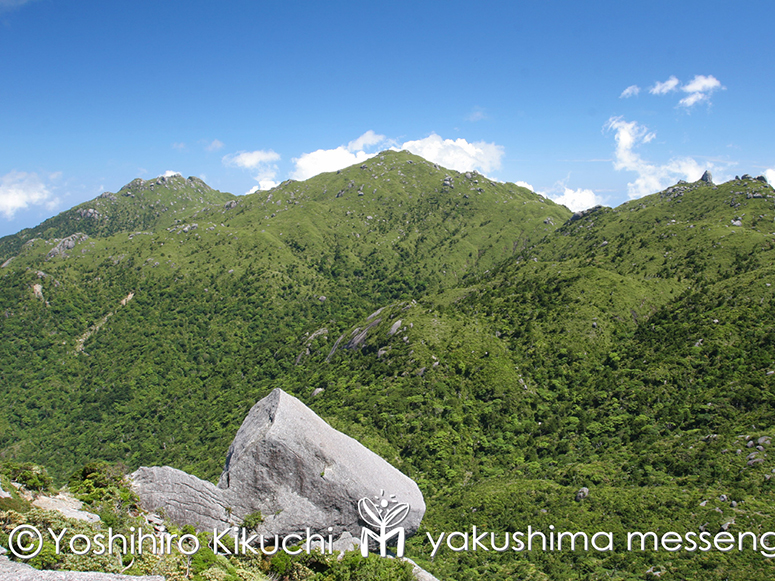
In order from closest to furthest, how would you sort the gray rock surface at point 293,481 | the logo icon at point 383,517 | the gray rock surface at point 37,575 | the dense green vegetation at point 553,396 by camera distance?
the gray rock surface at point 37,575 → the gray rock surface at point 293,481 → the logo icon at point 383,517 → the dense green vegetation at point 553,396

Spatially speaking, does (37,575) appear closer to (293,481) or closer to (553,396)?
(293,481)

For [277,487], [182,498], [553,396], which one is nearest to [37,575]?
[182,498]

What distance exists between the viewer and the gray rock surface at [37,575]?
564 inches

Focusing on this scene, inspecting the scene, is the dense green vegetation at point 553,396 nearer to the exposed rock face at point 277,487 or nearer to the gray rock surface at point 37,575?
the exposed rock face at point 277,487

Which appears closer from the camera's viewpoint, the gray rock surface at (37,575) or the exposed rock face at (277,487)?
the gray rock surface at (37,575)

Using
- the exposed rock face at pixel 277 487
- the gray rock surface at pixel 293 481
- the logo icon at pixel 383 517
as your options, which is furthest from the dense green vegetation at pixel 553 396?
the exposed rock face at pixel 277 487

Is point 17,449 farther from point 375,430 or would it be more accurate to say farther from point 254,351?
point 375,430

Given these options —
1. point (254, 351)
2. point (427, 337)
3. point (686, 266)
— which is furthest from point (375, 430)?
point (254, 351)

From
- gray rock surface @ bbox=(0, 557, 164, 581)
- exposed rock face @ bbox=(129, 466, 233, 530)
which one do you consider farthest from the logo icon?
gray rock surface @ bbox=(0, 557, 164, 581)

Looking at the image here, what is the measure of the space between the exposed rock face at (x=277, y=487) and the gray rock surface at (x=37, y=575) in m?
12.0

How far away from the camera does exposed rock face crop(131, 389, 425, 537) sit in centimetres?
2730

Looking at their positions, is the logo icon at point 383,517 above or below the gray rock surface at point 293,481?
below

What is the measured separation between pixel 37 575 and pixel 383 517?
21.3m

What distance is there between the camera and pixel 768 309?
61719mm
